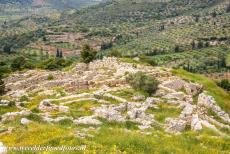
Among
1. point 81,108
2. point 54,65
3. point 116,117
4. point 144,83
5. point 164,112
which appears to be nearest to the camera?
point 116,117

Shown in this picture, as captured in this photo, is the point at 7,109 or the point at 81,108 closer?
the point at 81,108

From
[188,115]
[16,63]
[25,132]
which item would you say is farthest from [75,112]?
[16,63]

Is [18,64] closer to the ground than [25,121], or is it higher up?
closer to the ground

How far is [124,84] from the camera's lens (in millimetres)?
72062

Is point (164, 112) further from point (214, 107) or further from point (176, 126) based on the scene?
point (176, 126)

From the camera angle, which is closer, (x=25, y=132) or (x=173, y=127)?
(x=25, y=132)

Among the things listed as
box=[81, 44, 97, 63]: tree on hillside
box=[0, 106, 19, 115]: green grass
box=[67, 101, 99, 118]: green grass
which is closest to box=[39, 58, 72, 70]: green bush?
box=[81, 44, 97, 63]: tree on hillside

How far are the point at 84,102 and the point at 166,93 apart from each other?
1410 centimetres

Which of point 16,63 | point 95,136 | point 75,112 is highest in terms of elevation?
point 95,136

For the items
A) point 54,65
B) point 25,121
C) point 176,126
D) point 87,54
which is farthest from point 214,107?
point 54,65

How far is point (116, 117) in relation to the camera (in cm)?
4053

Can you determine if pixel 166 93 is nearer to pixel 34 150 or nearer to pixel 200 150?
pixel 200 150

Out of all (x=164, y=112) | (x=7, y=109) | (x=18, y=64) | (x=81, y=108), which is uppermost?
(x=81, y=108)

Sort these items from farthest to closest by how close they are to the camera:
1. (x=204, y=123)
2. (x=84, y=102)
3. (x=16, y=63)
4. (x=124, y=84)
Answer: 1. (x=16, y=63)
2. (x=124, y=84)
3. (x=84, y=102)
4. (x=204, y=123)
